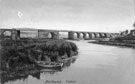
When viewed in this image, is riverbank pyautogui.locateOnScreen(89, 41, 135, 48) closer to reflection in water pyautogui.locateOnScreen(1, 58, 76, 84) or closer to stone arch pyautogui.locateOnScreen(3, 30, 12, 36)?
reflection in water pyautogui.locateOnScreen(1, 58, 76, 84)

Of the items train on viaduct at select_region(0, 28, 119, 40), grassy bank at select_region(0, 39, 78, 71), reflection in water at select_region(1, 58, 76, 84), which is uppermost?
train on viaduct at select_region(0, 28, 119, 40)

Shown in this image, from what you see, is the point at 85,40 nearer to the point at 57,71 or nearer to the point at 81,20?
the point at 81,20

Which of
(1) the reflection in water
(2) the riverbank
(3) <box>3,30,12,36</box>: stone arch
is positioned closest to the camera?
(1) the reflection in water

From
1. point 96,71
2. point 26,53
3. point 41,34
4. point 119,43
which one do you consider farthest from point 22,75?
point 119,43

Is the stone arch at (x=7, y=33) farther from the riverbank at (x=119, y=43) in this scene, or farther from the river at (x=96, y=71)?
the riverbank at (x=119, y=43)

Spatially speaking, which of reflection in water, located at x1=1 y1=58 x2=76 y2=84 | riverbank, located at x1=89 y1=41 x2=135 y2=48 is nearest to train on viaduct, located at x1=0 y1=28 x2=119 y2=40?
riverbank, located at x1=89 y1=41 x2=135 y2=48

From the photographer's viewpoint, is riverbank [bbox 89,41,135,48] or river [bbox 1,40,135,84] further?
riverbank [bbox 89,41,135,48]

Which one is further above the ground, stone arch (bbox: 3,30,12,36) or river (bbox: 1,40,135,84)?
stone arch (bbox: 3,30,12,36)

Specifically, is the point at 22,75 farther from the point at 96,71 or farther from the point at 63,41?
the point at 96,71
